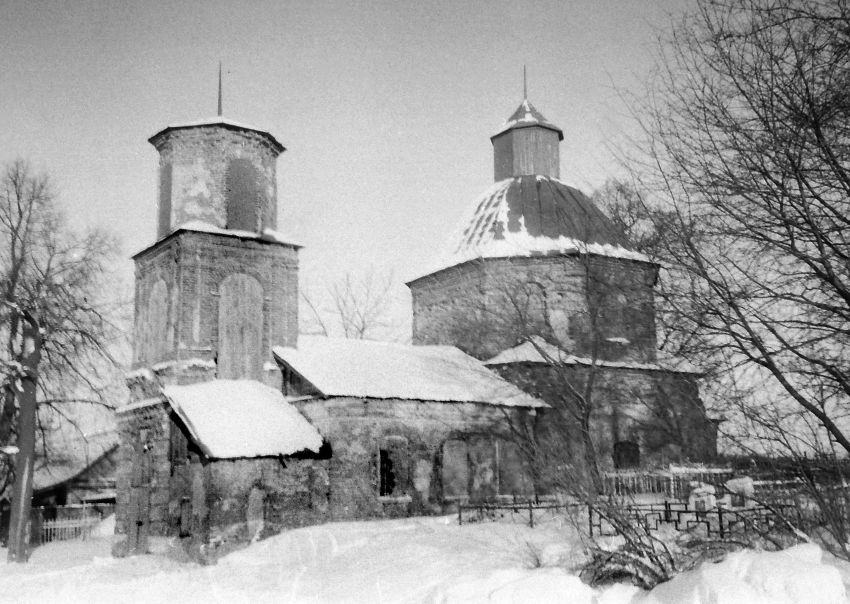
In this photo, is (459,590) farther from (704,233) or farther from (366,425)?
(366,425)

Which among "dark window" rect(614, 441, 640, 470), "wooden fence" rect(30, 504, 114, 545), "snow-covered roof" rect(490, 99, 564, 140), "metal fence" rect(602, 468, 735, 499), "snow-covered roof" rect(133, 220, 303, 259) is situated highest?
"snow-covered roof" rect(490, 99, 564, 140)

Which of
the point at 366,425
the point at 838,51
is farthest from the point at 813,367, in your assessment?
the point at 366,425

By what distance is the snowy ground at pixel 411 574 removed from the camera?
6.96m

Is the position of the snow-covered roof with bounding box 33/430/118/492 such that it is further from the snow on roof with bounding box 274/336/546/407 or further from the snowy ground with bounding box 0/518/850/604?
the snow on roof with bounding box 274/336/546/407

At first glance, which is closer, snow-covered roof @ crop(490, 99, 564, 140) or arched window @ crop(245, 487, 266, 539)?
arched window @ crop(245, 487, 266, 539)

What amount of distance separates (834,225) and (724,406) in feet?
5.29

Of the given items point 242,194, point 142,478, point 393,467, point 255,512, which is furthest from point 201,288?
point 393,467

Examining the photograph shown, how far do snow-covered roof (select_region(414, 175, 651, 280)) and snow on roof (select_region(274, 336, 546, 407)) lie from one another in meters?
3.92

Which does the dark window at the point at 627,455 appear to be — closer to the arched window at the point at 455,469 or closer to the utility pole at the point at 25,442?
the arched window at the point at 455,469

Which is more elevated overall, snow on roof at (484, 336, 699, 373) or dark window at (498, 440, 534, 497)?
snow on roof at (484, 336, 699, 373)

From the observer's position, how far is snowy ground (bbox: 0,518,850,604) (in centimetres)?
696

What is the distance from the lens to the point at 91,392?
2133 cm

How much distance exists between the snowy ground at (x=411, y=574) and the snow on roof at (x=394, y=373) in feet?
11.5

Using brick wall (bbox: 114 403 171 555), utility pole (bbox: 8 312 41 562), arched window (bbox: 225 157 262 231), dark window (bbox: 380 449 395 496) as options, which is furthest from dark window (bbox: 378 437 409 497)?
utility pole (bbox: 8 312 41 562)
